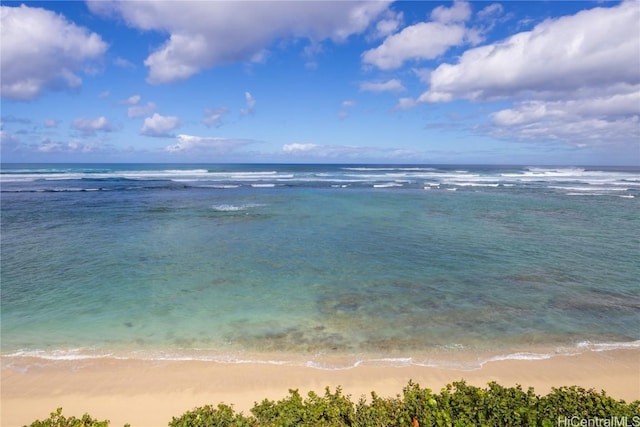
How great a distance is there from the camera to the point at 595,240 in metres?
19.3

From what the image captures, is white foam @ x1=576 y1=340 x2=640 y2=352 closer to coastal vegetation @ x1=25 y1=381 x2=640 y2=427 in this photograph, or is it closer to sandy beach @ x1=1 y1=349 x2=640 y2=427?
sandy beach @ x1=1 y1=349 x2=640 y2=427

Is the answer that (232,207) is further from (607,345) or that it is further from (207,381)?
(607,345)

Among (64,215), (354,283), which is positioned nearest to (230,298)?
(354,283)

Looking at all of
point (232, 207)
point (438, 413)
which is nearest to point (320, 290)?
point (438, 413)

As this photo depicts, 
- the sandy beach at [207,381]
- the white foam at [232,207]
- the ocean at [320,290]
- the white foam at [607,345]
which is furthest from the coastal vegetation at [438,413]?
the white foam at [232,207]

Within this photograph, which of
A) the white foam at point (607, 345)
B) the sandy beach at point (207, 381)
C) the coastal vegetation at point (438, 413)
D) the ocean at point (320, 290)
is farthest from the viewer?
the ocean at point (320, 290)

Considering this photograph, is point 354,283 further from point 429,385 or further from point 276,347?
point 429,385

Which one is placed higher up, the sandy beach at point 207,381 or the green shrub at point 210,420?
the green shrub at point 210,420

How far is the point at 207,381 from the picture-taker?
7566 millimetres

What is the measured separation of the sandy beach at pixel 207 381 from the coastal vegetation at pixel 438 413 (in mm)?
2376

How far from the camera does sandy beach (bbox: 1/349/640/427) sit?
6.88 meters

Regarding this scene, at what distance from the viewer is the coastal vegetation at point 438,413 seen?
173 inches

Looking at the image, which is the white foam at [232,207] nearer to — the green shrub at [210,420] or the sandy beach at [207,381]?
the sandy beach at [207,381]

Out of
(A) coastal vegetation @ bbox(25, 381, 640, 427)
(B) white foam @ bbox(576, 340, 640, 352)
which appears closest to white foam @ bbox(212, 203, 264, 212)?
(B) white foam @ bbox(576, 340, 640, 352)
